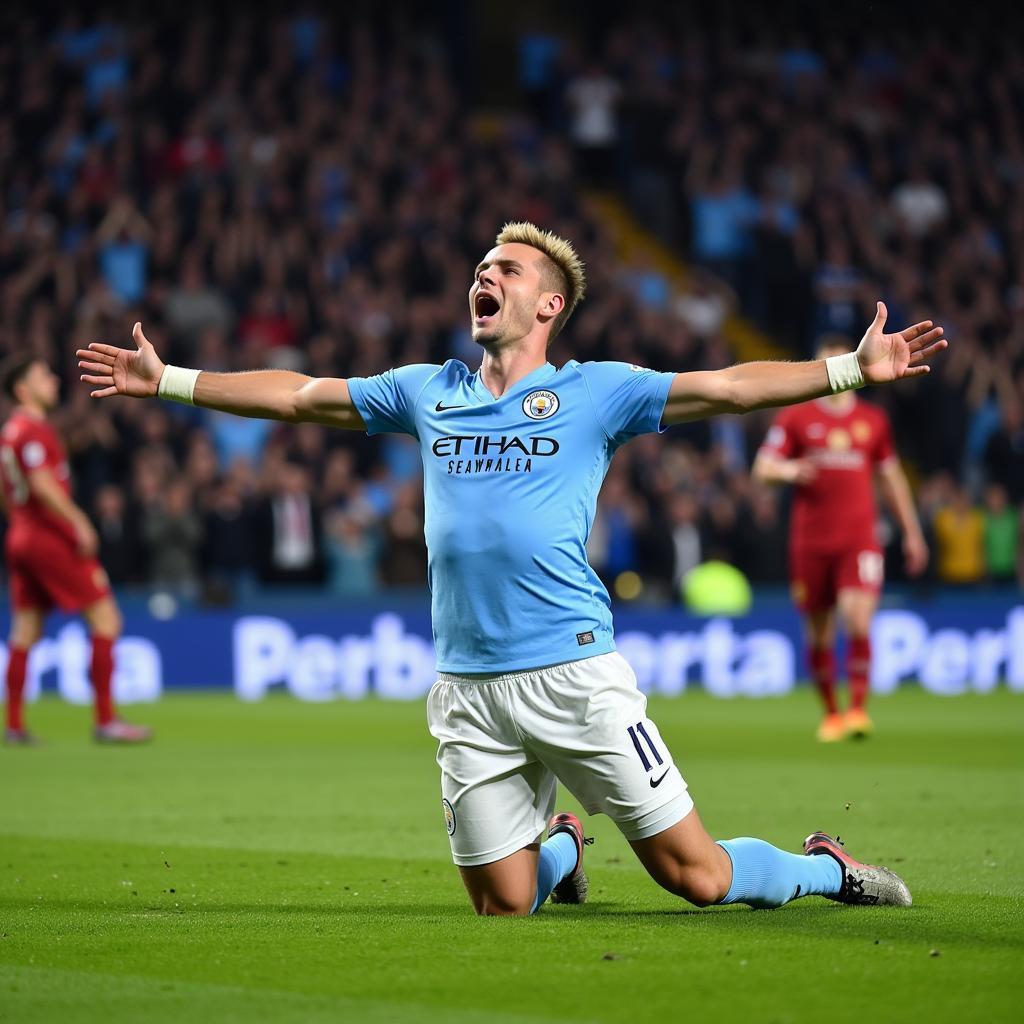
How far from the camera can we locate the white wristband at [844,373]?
18.6 feet

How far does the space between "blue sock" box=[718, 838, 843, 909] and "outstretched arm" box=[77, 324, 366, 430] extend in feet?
5.96

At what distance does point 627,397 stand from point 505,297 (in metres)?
0.50

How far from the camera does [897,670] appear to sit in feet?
64.4

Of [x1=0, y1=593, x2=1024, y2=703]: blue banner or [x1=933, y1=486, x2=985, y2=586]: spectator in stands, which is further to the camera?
[x1=933, y1=486, x2=985, y2=586]: spectator in stands

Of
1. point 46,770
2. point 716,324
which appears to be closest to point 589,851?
point 46,770

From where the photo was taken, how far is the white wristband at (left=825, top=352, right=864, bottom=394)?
567cm

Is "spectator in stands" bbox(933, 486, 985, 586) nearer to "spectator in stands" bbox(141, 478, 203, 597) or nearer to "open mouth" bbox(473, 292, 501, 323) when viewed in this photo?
"spectator in stands" bbox(141, 478, 203, 597)

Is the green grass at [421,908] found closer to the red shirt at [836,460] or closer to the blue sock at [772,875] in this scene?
the blue sock at [772,875]

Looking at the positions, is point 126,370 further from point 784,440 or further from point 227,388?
point 784,440

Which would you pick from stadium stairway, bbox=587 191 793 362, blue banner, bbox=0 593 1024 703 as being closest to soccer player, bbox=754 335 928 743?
blue banner, bbox=0 593 1024 703

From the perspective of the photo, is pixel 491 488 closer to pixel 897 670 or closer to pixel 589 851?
pixel 589 851

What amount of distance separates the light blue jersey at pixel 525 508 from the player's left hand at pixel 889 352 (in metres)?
0.61

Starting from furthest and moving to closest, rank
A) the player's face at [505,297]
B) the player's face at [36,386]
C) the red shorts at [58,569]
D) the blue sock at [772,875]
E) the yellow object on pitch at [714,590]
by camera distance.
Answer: the yellow object on pitch at [714,590]
the red shorts at [58,569]
the player's face at [36,386]
the player's face at [505,297]
the blue sock at [772,875]

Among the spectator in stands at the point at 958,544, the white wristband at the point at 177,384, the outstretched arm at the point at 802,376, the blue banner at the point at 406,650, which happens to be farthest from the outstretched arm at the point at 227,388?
the spectator in stands at the point at 958,544
